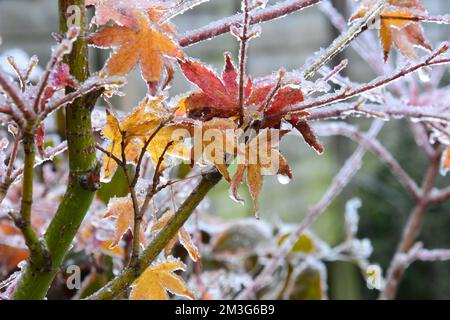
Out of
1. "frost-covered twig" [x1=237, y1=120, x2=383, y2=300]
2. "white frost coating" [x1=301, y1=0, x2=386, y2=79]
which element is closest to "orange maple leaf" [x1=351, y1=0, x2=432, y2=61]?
"white frost coating" [x1=301, y1=0, x2=386, y2=79]

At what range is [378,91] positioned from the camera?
36 centimetres

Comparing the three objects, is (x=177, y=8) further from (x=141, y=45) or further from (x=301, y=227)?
(x=301, y=227)

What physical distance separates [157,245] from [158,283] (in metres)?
0.06

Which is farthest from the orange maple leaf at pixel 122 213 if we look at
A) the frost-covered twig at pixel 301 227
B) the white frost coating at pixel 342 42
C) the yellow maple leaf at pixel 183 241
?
the frost-covered twig at pixel 301 227

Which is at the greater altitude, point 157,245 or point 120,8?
point 120,8

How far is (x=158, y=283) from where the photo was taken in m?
0.34

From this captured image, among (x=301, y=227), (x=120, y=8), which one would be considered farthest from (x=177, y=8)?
(x=301, y=227)

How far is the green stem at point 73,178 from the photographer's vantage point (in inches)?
10.8

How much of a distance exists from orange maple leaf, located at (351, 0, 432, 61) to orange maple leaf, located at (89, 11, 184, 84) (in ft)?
0.41

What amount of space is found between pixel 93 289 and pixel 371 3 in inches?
14.1

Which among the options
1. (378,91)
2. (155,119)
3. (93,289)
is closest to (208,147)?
(155,119)

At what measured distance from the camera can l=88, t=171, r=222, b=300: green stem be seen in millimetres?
282

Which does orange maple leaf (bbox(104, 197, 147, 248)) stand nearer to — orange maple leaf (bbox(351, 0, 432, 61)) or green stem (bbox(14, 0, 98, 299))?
green stem (bbox(14, 0, 98, 299))
